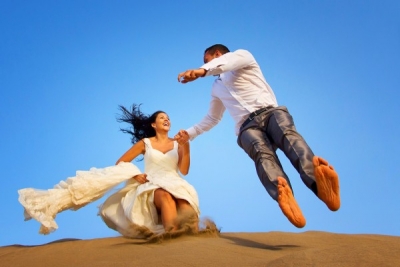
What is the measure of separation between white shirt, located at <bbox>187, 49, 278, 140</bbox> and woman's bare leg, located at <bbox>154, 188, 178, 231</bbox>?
1.02 metres

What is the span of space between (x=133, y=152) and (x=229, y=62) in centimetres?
190

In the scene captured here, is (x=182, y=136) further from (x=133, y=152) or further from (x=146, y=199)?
(x=146, y=199)

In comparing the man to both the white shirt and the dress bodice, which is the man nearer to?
the white shirt

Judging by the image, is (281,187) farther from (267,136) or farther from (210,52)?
(210,52)

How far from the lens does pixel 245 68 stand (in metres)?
4.64

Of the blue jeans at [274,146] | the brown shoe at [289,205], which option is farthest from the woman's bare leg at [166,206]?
the brown shoe at [289,205]

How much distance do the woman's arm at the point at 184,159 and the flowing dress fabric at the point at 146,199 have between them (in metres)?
0.07

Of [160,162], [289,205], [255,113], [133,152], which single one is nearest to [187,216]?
[160,162]

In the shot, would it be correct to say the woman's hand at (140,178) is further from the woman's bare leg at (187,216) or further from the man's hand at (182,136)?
the man's hand at (182,136)

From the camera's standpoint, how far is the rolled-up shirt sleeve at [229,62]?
4191 millimetres

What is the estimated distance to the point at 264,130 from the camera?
169 inches

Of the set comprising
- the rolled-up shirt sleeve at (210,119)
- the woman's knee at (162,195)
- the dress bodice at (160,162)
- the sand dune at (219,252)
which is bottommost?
the sand dune at (219,252)

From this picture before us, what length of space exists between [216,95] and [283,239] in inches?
62.8

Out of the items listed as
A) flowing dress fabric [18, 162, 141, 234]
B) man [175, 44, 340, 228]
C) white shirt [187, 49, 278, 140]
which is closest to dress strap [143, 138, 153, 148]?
flowing dress fabric [18, 162, 141, 234]
